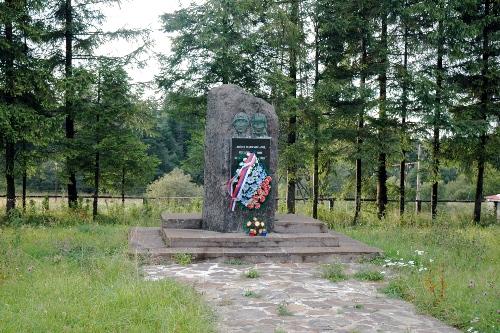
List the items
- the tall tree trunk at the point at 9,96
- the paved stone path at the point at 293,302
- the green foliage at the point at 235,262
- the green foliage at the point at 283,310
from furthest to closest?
1. the tall tree trunk at the point at 9,96
2. the green foliage at the point at 235,262
3. the green foliage at the point at 283,310
4. the paved stone path at the point at 293,302

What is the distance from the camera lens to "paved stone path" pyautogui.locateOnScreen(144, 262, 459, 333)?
560 centimetres

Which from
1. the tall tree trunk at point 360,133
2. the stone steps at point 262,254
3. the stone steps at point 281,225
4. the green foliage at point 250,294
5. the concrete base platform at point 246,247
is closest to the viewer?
the green foliage at point 250,294

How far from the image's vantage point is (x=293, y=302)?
657 cm

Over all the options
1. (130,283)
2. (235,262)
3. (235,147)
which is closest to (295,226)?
(235,147)

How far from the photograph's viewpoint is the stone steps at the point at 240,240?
32.0 ft

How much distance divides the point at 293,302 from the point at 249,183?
4.31 meters

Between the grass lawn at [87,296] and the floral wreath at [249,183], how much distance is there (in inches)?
105

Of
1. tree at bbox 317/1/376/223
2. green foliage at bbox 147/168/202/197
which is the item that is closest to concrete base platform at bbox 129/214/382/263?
tree at bbox 317/1/376/223

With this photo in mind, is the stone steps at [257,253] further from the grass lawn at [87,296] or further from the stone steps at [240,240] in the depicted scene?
the grass lawn at [87,296]

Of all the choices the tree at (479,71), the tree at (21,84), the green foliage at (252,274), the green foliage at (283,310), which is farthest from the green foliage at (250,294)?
the tree at (479,71)

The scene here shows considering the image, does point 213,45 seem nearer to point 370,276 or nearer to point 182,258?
point 182,258

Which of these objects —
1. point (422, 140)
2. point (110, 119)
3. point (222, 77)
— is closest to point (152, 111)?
point (110, 119)

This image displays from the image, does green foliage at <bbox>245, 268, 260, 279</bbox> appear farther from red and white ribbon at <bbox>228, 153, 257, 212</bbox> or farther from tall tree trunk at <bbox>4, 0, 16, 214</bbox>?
tall tree trunk at <bbox>4, 0, 16, 214</bbox>

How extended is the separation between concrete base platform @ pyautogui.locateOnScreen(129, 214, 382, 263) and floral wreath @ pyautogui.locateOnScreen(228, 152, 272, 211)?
0.74 metres
